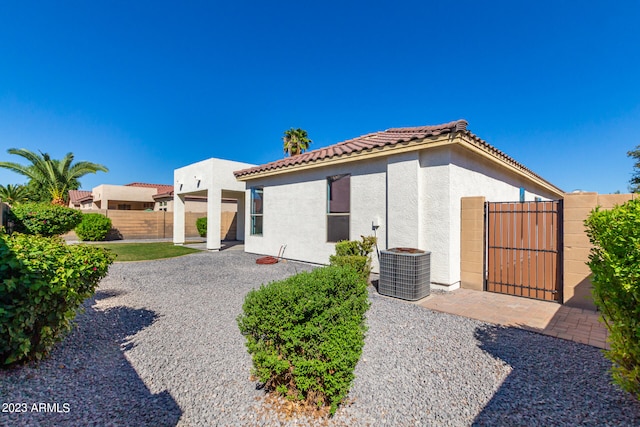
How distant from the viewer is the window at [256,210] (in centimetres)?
1313

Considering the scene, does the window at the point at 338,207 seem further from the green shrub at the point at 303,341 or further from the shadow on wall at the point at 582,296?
the green shrub at the point at 303,341

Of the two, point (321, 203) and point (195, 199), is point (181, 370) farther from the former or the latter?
point (195, 199)

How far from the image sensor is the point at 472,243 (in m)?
7.07

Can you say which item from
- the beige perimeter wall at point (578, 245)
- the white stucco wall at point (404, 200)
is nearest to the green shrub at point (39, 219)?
the white stucco wall at point (404, 200)

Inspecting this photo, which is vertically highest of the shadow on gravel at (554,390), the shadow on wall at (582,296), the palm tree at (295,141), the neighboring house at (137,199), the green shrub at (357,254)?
the palm tree at (295,141)

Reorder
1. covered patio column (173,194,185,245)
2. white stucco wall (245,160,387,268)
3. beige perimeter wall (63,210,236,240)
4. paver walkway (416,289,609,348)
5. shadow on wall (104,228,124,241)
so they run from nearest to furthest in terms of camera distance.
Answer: paver walkway (416,289,609,348) < white stucco wall (245,160,387,268) < covered patio column (173,194,185,245) < shadow on wall (104,228,124,241) < beige perimeter wall (63,210,236,240)

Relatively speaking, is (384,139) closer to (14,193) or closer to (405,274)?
(405,274)

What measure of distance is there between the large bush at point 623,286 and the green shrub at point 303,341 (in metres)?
2.28

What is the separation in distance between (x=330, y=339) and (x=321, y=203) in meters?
7.77

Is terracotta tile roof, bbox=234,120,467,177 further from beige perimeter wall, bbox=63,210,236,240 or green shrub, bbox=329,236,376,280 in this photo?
beige perimeter wall, bbox=63,210,236,240

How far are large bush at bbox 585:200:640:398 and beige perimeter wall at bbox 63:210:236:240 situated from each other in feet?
72.1

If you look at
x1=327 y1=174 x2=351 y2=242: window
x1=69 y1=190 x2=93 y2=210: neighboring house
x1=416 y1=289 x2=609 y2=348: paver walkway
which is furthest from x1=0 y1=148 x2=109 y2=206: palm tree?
x1=416 y1=289 x2=609 y2=348: paver walkway

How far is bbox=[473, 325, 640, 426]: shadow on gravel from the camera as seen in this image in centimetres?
244

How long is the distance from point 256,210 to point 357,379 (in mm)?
11068
